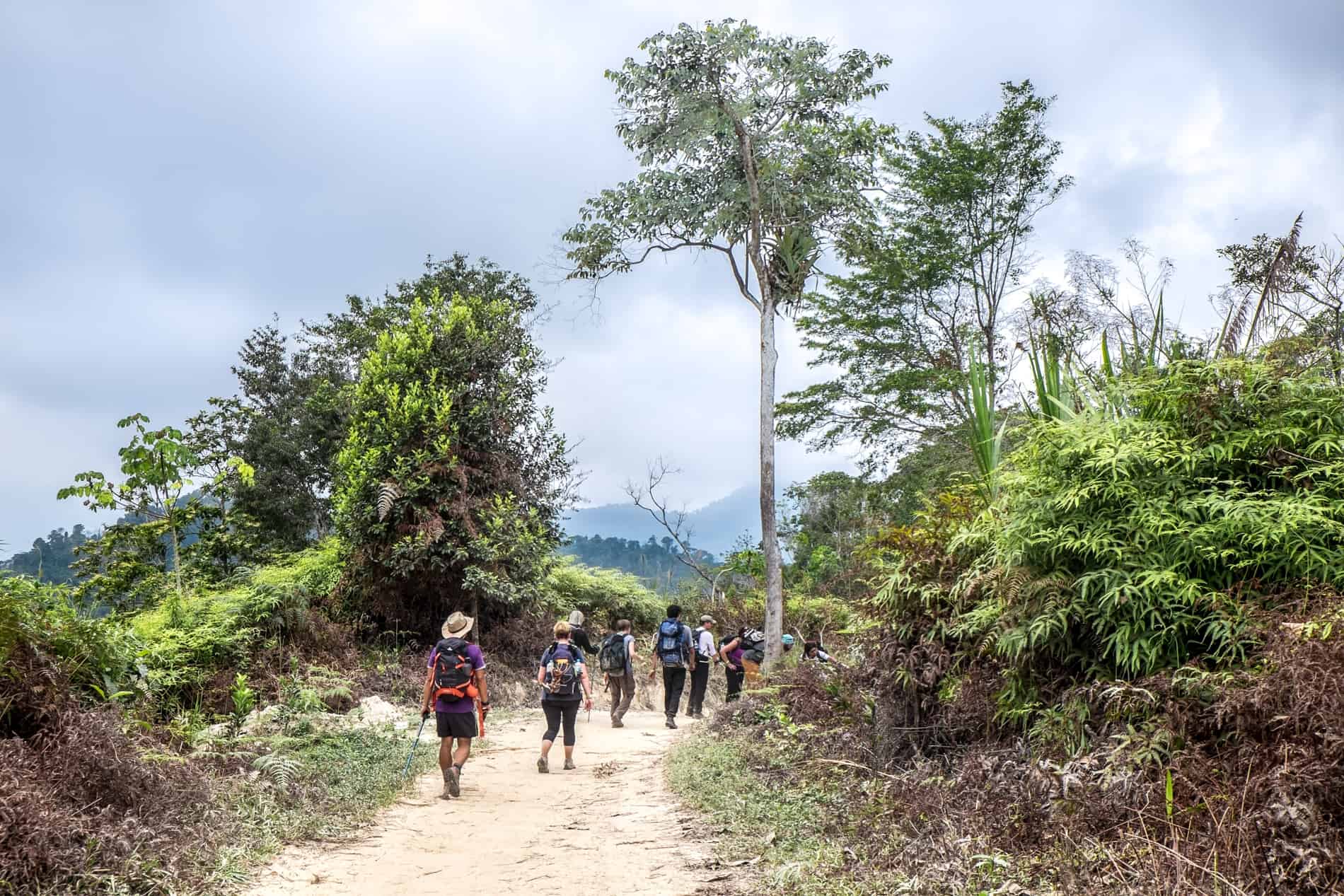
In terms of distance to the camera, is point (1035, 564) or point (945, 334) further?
point (945, 334)

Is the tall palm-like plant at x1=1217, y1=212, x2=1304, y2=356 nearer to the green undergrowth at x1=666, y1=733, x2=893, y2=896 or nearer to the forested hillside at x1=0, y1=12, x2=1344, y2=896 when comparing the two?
the forested hillside at x1=0, y1=12, x2=1344, y2=896

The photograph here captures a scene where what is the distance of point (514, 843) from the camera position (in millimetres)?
7098

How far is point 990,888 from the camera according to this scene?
14.3ft

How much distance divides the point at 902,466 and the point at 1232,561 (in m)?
22.1

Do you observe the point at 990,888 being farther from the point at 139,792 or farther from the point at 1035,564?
the point at 139,792

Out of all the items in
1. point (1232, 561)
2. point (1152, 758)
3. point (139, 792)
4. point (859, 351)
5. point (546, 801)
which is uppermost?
point (859, 351)

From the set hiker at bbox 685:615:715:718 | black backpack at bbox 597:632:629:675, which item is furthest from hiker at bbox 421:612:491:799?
hiker at bbox 685:615:715:718

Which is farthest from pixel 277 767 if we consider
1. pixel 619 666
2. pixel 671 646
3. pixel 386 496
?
pixel 386 496

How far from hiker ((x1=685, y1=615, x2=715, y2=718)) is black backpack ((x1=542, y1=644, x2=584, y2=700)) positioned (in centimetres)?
557

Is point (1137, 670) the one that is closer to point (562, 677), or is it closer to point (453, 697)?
point (453, 697)

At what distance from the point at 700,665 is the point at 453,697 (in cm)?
814

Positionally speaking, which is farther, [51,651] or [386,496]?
[386,496]

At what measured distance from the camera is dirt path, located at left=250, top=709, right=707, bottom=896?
5.91 metres

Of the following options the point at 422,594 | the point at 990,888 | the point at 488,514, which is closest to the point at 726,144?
the point at 488,514
